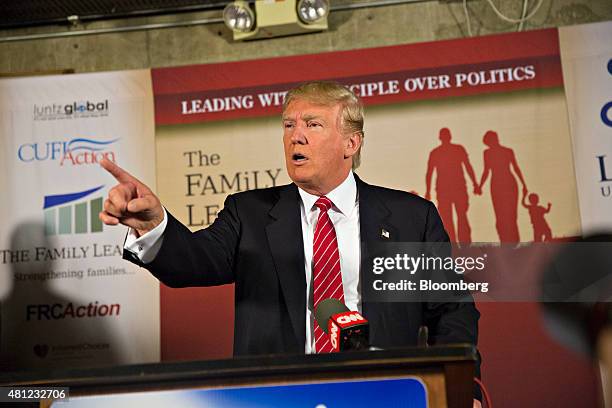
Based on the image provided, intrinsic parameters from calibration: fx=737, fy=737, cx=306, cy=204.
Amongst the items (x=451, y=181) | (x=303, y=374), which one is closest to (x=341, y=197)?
(x=303, y=374)

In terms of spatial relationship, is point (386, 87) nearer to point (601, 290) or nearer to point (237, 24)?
point (237, 24)

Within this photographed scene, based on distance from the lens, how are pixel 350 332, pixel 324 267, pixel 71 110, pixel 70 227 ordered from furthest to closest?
pixel 71 110 < pixel 70 227 < pixel 324 267 < pixel 350 332

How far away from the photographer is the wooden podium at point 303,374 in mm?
1175

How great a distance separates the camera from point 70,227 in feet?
13.3

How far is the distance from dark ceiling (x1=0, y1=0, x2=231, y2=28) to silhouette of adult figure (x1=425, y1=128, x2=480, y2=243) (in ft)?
5.45

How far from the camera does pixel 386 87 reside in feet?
13.2

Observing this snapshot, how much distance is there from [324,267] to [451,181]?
1.84 meters

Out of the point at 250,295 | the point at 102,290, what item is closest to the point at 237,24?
the point at 102,290

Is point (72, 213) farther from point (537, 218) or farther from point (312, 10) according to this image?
point (537, 218)

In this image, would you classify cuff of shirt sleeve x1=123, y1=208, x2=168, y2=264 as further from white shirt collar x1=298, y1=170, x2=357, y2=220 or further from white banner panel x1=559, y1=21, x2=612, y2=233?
white banner panel x1=559, y1=21, x2=612, y2=233

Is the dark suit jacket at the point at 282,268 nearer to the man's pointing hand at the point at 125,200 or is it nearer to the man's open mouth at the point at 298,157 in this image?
the man's open mouth at the point at 298,157

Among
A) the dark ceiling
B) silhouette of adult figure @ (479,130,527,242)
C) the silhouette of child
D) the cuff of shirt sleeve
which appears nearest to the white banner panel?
the silhouette of child

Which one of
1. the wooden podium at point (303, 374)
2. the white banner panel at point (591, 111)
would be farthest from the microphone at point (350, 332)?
the white banner panel at point (591, 111)

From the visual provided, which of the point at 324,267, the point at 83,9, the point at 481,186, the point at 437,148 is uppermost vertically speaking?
the point at 83,9
